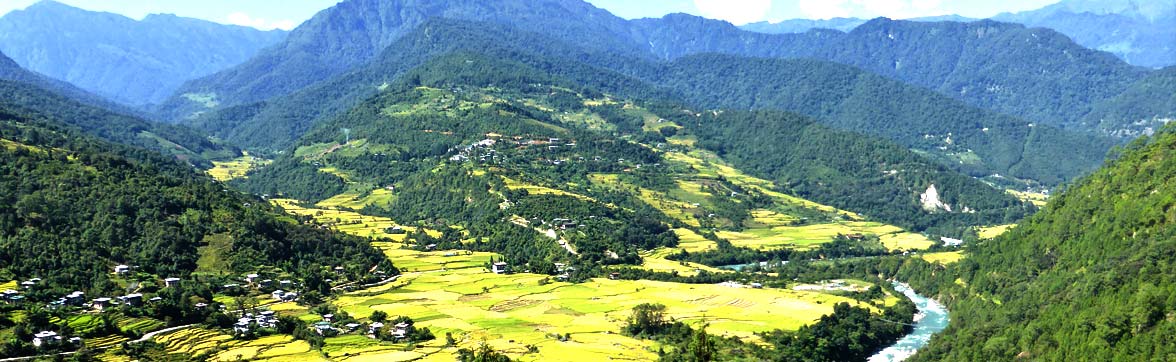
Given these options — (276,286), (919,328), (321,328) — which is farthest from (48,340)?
(919,328)

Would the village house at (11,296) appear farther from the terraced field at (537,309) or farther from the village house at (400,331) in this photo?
the village house at (400,331)

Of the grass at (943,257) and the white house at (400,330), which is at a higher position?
the grass at (943,257)

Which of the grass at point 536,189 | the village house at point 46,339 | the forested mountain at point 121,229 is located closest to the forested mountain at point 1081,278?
the grass at point 536,189

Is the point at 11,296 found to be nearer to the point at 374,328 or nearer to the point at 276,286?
the point at 276,286

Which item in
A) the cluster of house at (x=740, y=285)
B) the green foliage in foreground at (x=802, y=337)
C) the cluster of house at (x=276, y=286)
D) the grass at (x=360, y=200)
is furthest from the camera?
the grass at (x=360, y=200)

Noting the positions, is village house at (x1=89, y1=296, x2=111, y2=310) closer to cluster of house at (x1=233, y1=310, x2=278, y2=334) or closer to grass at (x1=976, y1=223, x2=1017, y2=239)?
cluster of house at (x1=233, y1=310, x2=278, y2=334)

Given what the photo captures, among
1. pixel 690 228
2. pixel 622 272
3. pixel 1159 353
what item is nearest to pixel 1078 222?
pixel 1159 353

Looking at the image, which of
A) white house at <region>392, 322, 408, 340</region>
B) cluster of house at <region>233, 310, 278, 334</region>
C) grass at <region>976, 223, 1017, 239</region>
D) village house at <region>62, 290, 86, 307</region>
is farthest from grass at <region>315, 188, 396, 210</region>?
grass at <region>976, 223, 1017, 239</region>
